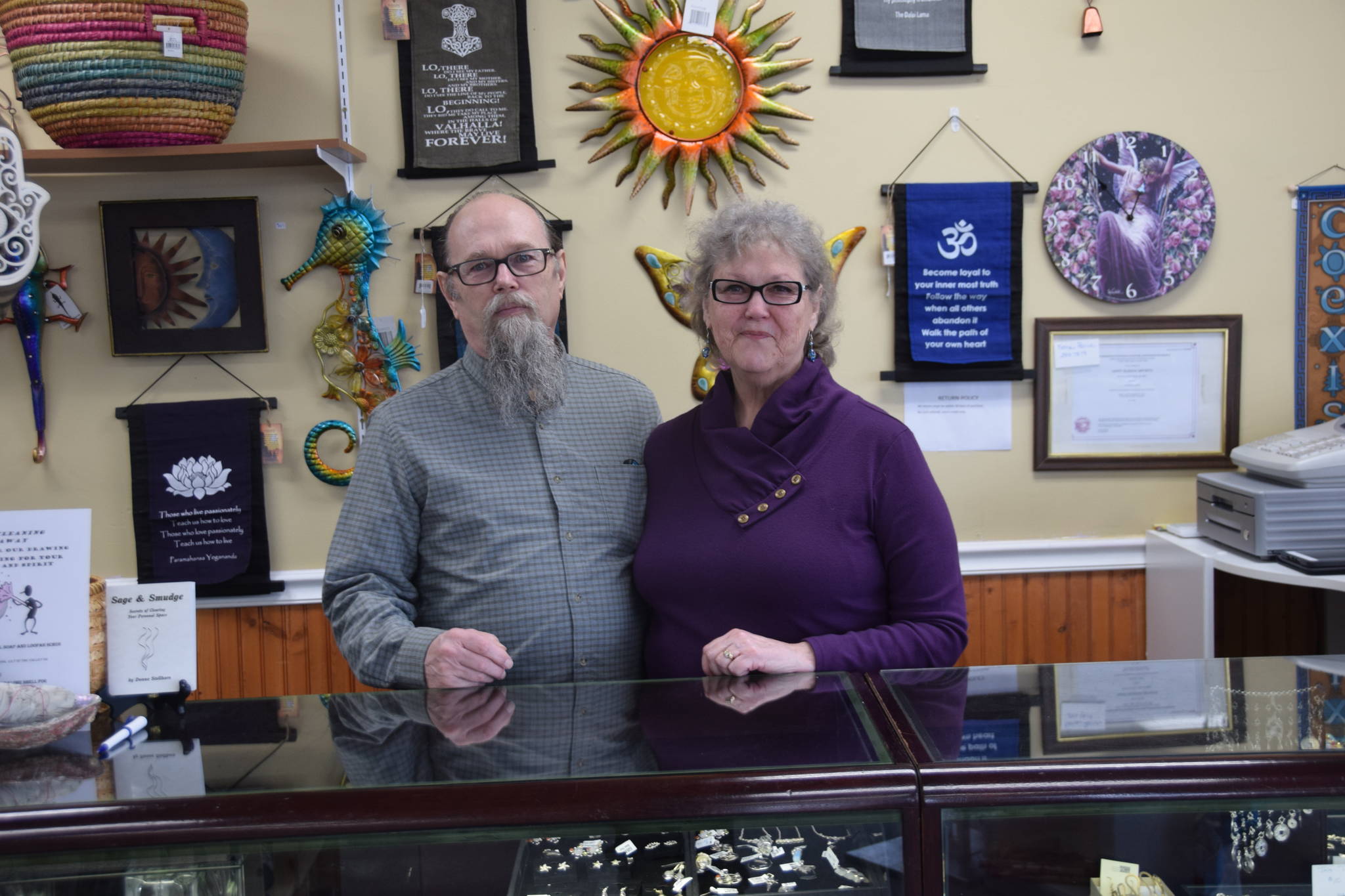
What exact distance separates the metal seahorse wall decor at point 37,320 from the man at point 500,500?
1.57 metres

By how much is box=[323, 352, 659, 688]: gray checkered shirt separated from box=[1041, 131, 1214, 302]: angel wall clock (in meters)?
1.72

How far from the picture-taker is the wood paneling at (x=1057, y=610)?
2.85 metres

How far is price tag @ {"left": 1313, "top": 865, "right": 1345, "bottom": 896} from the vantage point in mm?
1010

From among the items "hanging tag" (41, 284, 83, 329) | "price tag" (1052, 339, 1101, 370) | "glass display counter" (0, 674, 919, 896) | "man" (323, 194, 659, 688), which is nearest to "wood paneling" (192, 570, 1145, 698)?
"price tag" (1052, 339, 1101, 370)

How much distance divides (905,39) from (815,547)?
184cm

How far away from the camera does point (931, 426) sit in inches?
112

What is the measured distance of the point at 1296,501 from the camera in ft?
7.74

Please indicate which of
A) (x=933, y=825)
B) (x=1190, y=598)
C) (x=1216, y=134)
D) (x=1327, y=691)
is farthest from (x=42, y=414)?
(x=1216, y=134)

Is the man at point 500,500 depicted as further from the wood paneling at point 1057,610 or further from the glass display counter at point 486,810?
the wood paneling at point 1057,610

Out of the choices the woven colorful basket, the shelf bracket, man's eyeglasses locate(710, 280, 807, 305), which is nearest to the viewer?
man's eyeglasses locate(710, 280, 807, 305)

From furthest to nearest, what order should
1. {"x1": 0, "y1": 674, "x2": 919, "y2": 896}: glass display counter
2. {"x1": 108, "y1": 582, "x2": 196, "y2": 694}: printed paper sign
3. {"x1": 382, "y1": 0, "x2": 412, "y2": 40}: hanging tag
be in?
{"x1": 382, "y1": 0, "x2": 412, "y2": 40}: hanging tag
{"x1": 108, "y1": 582, "x2": 196, "y2": 694}: printed paper sign
{"x1": 0, "y1": 674, "x2": 919, "y2": 896}: glass display counter

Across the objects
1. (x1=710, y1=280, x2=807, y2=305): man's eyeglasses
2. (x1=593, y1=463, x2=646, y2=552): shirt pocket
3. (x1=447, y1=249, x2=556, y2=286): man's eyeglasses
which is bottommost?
(x1=593, y1=463, x2=646, y2=552): shirt pocket

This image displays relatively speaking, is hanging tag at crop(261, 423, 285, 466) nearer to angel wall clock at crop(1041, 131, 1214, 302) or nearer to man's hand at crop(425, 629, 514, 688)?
man's hand at crop(425, 629, 514, 688)

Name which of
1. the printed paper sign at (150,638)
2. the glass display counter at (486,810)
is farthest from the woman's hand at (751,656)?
the printed paper sign at (150,638)
